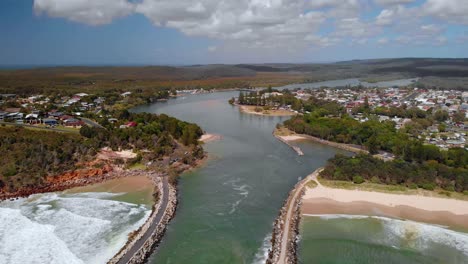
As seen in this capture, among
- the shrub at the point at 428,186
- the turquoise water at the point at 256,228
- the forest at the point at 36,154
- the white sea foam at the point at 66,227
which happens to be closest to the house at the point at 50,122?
the forest at the point at 36,154

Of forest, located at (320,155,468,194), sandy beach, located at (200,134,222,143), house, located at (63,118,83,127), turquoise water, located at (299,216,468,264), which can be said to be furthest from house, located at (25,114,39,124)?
turquoise water, located at (299,216,468,264)

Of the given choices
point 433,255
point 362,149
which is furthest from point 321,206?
point 362,149

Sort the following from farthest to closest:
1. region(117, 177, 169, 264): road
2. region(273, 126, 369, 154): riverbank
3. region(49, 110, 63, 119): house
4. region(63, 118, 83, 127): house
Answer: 1. region(49, 110, 63, 119): house
2. region(63, 118, 83, 127): house
3. region(273, 126, 369, 154): riverbank
4. region(117, 177, 169, 264): road

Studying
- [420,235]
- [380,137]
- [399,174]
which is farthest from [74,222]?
[380,137]

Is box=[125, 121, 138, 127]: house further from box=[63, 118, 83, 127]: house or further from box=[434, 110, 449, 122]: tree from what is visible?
box=[434, 110, 449, 122]: tree

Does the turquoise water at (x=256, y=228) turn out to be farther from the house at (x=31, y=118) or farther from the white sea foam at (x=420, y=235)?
the house at (x=31, y=118)

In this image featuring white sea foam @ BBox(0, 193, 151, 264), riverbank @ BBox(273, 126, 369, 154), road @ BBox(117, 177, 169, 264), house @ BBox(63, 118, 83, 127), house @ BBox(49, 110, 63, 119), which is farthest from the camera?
house @ BBox(49, 110, 63, 119)

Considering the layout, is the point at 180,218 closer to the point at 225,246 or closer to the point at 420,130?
the point at 225,246
